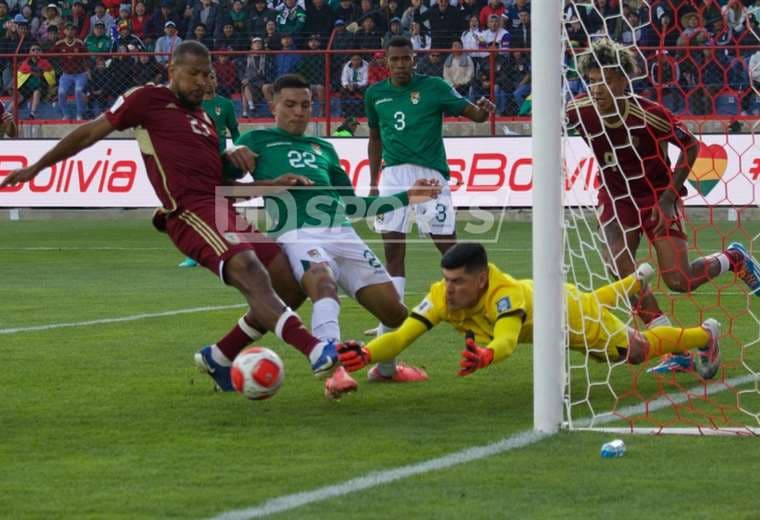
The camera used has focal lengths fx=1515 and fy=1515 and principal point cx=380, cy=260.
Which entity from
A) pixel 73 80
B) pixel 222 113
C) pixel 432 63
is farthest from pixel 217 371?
pixel 73 80

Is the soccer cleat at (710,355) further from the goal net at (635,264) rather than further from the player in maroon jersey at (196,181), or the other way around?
the player in maroon jersey at (196,181)

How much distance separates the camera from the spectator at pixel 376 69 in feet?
78.8

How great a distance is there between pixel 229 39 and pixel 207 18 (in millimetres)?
784

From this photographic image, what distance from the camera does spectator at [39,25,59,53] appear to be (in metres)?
27.0

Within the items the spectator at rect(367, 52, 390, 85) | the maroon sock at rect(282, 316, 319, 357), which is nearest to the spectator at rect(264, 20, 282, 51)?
the spectator at rect(367, 52, 390, 85)

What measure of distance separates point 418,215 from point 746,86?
559cm

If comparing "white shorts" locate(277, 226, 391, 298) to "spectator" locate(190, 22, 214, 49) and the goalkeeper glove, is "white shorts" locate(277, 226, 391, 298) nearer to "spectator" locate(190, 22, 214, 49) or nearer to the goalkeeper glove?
the goalkeeper glove

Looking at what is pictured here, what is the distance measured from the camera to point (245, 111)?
24.9 metres

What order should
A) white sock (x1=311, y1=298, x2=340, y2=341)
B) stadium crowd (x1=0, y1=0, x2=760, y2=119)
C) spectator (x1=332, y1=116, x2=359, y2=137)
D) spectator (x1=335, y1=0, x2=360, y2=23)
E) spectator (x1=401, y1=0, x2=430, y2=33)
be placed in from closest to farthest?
white sock (x1=311, y1=298, x2=340, y2=341) < spectator (x1=332, y1=116, x2=359, y2=137) < stadium crowd (x1=0, y1=0, x2=760, y2=119) < spectator (x1=401, y1=0, x2=430, y2=33) < spectator (x1=335, y1=0, x2=360, y2=23)

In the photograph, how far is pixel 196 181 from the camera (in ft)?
25.5

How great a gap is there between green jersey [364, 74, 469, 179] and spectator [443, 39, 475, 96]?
1230 centimetres

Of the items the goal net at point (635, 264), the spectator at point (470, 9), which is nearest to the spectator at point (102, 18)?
the spectator at point (470, 9)

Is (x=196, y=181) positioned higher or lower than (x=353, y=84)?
higher

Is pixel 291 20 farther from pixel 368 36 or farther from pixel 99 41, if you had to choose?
pixel 99 41
